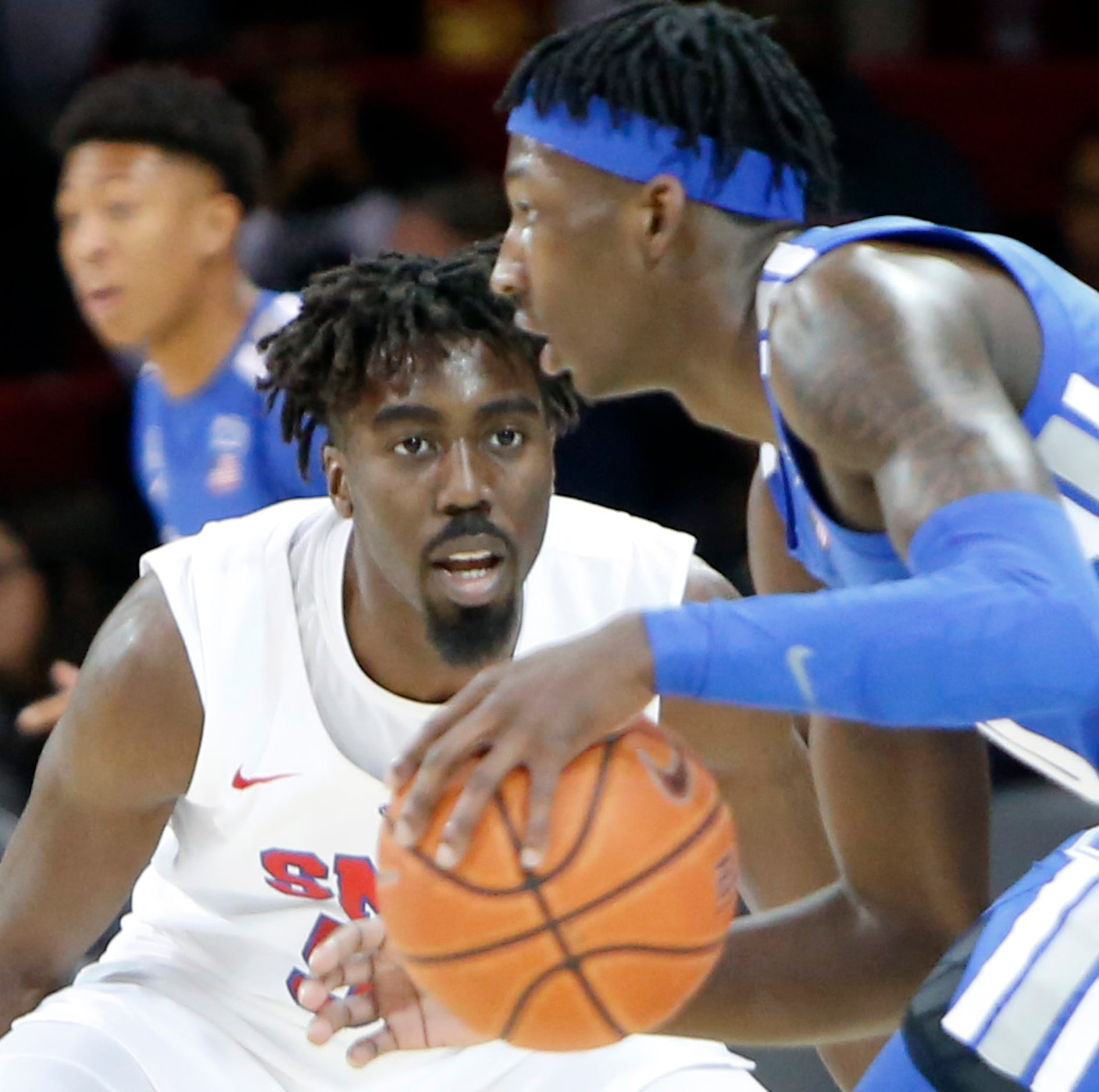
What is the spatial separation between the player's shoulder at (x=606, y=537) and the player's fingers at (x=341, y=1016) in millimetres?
841

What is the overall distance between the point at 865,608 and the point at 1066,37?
5.85 metres

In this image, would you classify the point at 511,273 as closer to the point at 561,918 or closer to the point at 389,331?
the point at 389,331

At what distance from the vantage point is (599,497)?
18.8 ft

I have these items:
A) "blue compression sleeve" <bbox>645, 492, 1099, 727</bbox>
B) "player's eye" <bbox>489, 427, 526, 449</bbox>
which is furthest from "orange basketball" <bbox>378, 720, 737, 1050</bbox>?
"player's eye" <bbox>489, 427, 526, 449</bbox>

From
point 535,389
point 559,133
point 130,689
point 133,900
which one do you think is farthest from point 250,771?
point 559,133

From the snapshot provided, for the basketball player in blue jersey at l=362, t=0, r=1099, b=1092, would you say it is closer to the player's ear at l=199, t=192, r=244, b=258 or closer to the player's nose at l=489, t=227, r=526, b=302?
the player's nose at l=489, t=227, r=526, b=302

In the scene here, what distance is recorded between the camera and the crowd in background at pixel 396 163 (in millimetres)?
5863

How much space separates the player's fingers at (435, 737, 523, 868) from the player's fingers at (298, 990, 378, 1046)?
64 centimetres

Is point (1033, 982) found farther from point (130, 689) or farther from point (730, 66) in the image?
point (130, 689)

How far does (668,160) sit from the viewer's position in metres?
2.75

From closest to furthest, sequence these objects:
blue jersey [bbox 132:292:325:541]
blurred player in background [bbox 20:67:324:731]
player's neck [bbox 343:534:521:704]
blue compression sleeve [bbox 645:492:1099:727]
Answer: blue compression sleeve [bbox 645:492:1099:727] → player's neck [bbox 343:534:521:704] → blue jersey [bbox 132:292:325:541] → blurred player in background [bbox 20:67:324:731]

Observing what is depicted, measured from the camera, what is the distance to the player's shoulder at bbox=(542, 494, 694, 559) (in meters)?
3.34

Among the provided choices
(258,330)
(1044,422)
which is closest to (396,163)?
(258,330)

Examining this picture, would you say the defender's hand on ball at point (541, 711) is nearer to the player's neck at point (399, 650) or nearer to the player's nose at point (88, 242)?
the player's neck at point (399, 650)
